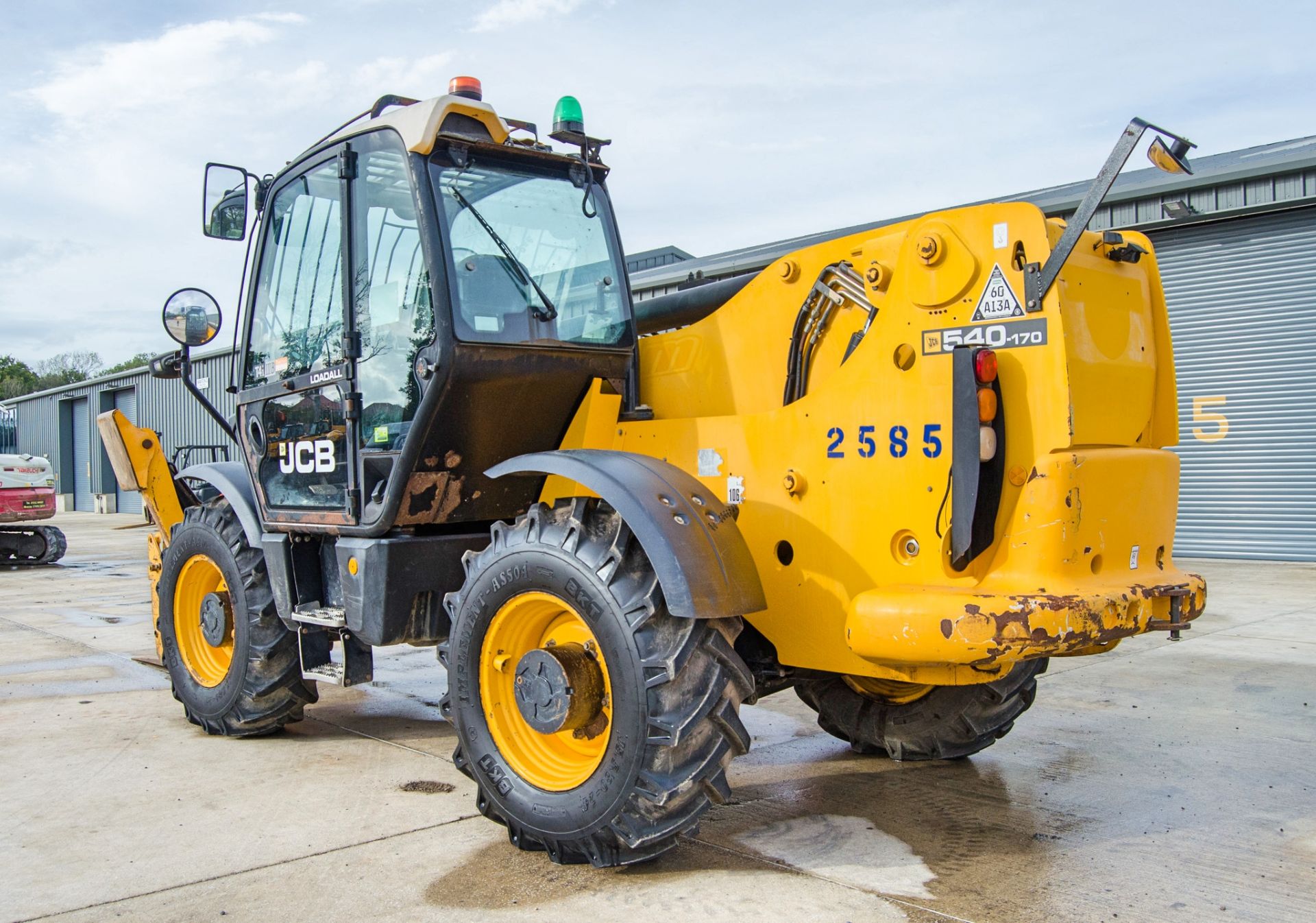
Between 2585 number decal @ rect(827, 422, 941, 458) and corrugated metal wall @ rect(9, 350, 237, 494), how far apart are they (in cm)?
2308

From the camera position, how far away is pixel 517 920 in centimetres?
331

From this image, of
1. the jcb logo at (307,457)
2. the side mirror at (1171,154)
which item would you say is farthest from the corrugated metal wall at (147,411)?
the side mirror at (1171,154)

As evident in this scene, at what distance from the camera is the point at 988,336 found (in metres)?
3.56

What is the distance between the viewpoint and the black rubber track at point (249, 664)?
5477 millimetres

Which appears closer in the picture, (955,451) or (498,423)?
(955,451)

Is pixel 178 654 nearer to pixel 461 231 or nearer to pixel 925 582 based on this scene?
pixel 461 231

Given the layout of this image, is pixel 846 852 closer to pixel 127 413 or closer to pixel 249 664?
pixel 249 664

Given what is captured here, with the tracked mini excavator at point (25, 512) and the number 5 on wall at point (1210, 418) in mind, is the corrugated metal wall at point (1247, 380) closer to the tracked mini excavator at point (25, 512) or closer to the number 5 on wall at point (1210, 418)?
the number 5 on wall at point (1210, 418)

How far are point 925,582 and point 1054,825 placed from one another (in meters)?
1.33

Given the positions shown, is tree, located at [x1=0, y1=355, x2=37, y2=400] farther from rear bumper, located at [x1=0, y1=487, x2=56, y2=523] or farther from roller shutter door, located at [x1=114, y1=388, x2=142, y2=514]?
rear bumper, located at [x1=0, y1=487, x2=56, y2=523]

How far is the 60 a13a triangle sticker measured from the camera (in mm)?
3533

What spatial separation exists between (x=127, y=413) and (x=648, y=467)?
114ft

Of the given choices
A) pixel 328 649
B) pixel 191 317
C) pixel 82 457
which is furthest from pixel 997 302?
pixel 82 457

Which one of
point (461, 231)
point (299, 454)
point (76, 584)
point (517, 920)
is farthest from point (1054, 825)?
point (76, 584)
